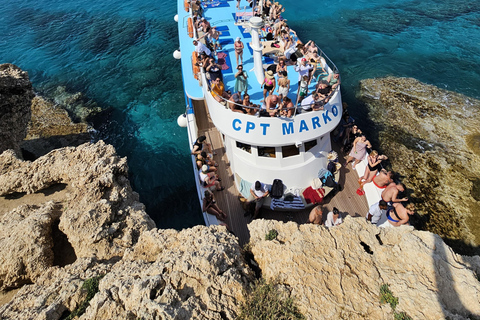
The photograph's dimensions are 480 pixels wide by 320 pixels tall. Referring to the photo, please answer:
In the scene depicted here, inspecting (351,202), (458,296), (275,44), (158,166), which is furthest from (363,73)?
(458,296)

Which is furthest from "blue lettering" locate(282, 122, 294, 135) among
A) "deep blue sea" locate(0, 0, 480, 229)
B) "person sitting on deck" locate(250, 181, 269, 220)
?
"deep blue sea" locate(0, 0, 480, 229)

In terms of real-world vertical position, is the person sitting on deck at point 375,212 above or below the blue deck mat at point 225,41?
below

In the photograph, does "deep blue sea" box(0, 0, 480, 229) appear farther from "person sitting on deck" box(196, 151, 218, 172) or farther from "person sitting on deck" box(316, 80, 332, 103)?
"person sitting on deck" box(316, 80, 332, 103)

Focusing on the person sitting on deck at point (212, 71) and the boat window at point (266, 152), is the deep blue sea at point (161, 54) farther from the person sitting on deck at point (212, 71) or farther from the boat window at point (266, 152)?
the person sitting on deck at point (212, 71)

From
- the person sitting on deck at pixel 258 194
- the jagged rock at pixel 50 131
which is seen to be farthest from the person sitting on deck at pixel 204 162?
the jagged rock at pixel 50 131

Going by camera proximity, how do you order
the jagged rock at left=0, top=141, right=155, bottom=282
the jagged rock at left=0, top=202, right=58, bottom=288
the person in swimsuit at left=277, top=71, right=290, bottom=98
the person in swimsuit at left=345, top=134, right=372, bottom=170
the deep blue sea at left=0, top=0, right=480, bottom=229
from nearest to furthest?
the jagged rock at left=0, top=202, right=58, bottom=288 < the jagged rock at left=0, top=141, right=155, bottom=282 < the person in swimsuit at left=277, top=71, right=290, bottom=98 < the person in swimsuit at left=345, top=134, right=372, bottom=170 < the deep blue sea at left=0, top=0, right=480, bottom=229

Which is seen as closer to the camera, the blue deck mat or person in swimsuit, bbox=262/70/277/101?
person in swimsuit, bbox=262/70/277/101

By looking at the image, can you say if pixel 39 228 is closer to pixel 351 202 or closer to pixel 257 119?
pixel 257 119

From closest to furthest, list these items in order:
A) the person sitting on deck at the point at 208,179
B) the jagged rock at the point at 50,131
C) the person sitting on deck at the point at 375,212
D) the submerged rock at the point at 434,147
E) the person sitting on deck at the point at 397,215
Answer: the person sitting on deck at the point at 397,215 < the person sitting on deck at the point at 375,212 < the person sitting on deck at the point at 208,179 < the submerged rock at the point at 434,147 < the jagged rock at the point at 50,131
